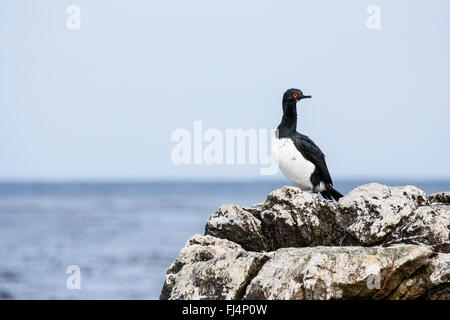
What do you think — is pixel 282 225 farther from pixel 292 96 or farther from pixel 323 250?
pixel 292 96

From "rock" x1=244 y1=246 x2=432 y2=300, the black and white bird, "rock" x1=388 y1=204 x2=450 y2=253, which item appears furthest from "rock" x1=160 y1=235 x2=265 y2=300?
the black and white bird

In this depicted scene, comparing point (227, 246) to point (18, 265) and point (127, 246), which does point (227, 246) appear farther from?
point (127, 246)

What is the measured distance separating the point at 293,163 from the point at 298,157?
0.13 meters

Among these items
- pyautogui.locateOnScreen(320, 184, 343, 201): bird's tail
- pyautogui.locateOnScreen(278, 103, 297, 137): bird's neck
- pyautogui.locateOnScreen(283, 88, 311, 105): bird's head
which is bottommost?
pyautogui.locateOnScreen(320, 184, 343, 201): bird's tail

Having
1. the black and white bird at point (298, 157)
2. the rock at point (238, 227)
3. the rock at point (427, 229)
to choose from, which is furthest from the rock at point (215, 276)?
the black and white bird at point (298, 157)

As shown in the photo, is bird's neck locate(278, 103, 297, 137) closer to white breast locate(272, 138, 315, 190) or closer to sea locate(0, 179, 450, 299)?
white breast locate(272, 138, 315, 190)

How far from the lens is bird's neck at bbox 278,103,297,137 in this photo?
1494 cm

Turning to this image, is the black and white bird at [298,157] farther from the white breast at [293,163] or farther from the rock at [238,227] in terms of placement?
the rock at [238,227]

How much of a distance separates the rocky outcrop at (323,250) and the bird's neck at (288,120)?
408 cm

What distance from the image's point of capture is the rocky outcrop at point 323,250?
28.6 feet

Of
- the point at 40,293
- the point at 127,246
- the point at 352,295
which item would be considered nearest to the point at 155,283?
the point at 40,293

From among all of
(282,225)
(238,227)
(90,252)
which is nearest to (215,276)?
(238,227)

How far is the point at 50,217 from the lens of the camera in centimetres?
7056

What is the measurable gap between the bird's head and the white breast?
682mm
